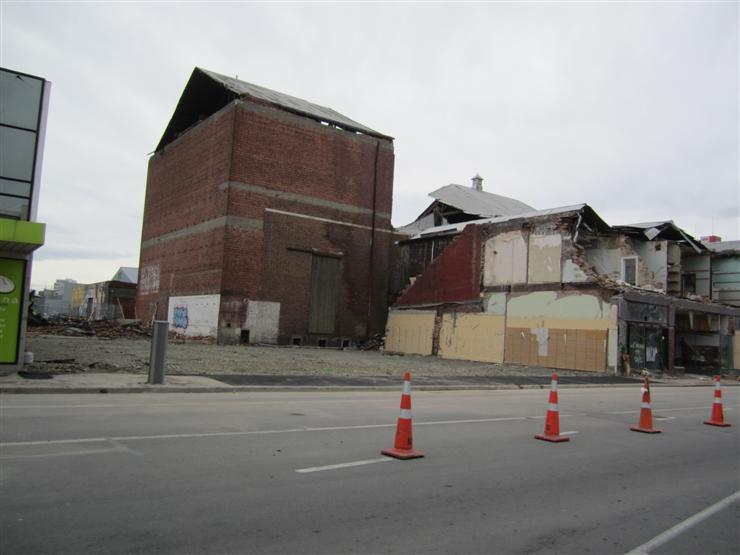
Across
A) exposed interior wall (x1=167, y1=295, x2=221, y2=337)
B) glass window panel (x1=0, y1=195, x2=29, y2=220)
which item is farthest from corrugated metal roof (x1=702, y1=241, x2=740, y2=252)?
glass window panel (x1=0, y1=195, x2=29, y2=220)

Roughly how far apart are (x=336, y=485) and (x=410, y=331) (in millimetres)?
32144

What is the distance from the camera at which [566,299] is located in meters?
29.6

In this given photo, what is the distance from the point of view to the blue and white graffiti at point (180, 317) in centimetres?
3766

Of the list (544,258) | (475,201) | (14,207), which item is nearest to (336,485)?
(14,207)

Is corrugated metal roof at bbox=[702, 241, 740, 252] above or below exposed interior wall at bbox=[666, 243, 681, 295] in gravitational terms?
above

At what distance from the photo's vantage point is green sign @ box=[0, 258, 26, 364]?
1394 centimetres

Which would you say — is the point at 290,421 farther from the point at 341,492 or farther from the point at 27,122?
the point at 27,122

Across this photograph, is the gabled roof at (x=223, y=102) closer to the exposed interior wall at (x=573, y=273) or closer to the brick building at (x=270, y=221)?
the brick building at (x=270, y=221)

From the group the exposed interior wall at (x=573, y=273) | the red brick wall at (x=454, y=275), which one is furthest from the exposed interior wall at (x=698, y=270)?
the red brick wall at (x=454, y=275)

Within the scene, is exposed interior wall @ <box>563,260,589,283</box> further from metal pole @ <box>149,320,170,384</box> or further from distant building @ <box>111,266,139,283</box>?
distant building @ <box>111,266,139,283</box>

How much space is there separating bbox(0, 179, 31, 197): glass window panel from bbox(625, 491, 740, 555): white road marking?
14671mm

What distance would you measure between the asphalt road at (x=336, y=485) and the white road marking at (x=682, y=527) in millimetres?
22

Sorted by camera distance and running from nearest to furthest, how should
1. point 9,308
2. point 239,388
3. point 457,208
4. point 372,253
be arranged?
point 9,308
point 239,388
point 372,253
point 457,208

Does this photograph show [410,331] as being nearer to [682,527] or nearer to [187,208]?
[187,208]
